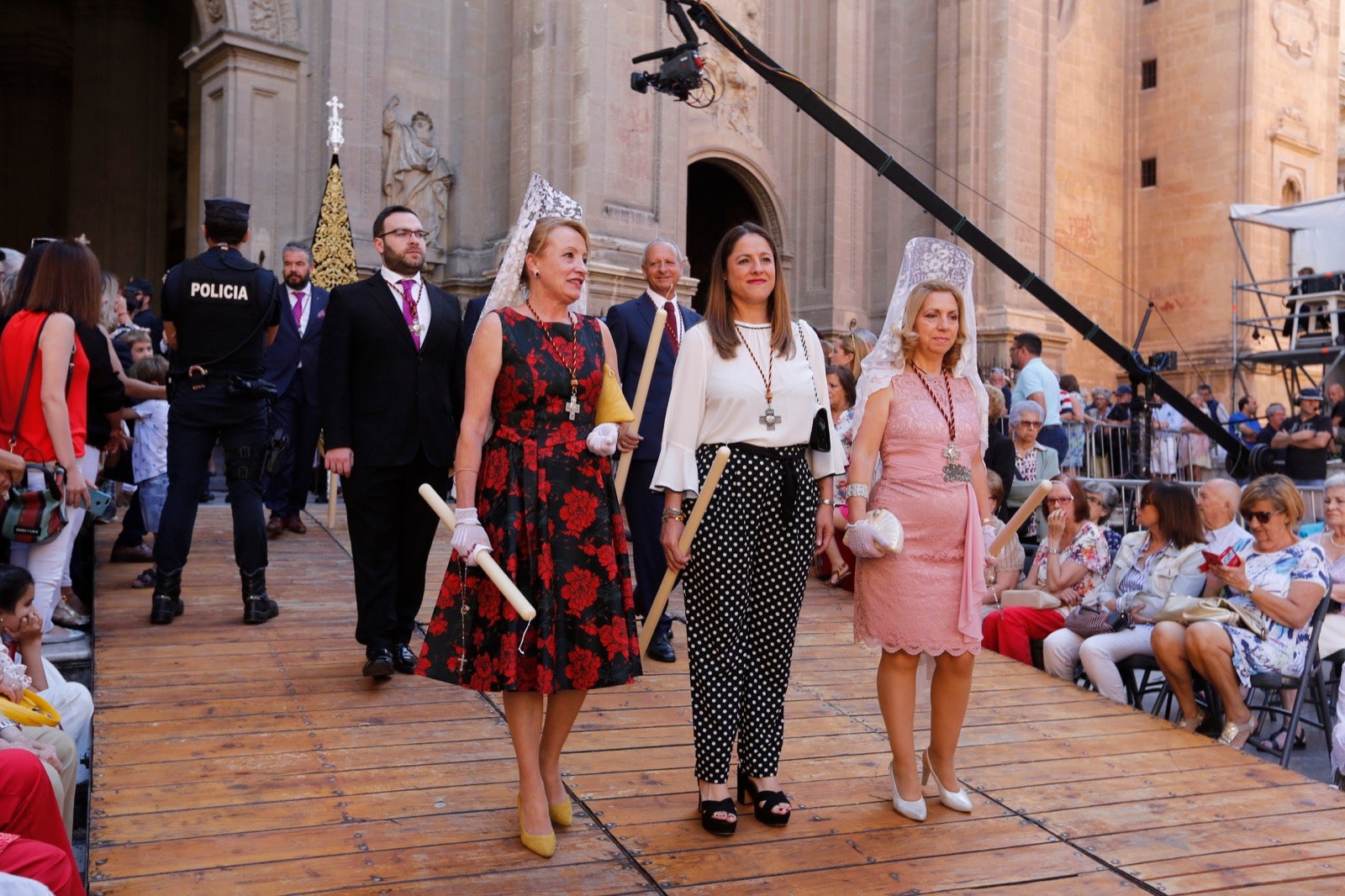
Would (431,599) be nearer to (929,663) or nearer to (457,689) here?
(457,689)

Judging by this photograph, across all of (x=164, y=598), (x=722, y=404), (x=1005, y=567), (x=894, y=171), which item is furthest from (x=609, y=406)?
(x=894, y=171)

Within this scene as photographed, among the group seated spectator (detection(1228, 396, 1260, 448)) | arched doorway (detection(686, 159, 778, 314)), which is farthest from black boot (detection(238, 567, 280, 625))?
seated spectator (detection(1228, 396, 1260, 448))

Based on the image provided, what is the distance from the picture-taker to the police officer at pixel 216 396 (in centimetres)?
593

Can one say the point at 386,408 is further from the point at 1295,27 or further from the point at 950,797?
the point at 1295,27

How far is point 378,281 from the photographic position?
520cm

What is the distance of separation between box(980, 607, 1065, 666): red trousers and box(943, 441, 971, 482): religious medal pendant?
2992 millimetres

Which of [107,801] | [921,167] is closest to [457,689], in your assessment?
[107,801]

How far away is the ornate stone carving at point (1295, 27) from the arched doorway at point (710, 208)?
13.3 metres

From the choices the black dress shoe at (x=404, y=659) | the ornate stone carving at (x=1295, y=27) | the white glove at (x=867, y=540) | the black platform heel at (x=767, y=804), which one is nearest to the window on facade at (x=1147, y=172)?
the ornate stone carving at (x=1295, y=27)

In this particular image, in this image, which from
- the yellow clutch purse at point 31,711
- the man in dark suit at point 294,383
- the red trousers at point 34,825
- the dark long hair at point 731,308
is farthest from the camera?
the man in dark suit at point 294,383

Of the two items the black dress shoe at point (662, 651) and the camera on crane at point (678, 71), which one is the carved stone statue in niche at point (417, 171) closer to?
the camera on crane at point (678, 71)

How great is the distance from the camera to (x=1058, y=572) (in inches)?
284

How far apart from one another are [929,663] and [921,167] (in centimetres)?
1574

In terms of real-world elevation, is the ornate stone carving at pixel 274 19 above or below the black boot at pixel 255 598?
above
